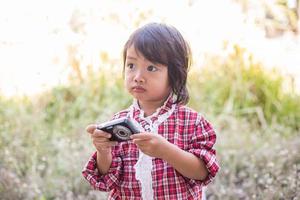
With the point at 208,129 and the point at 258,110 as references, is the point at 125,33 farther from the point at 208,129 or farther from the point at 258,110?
the point at 208,129

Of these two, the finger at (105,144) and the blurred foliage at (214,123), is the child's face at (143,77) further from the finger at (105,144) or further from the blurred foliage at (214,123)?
the blurred foliage at (214,123)

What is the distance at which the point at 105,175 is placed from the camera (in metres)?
2.17

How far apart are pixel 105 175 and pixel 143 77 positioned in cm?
38

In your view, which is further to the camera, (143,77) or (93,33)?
(93,33)

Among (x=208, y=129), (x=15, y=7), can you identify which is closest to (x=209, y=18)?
(x=15, y=7)

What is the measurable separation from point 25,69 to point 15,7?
0.54 m

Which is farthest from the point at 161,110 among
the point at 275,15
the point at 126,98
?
the point at 275,15

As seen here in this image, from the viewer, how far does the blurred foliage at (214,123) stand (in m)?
3.47

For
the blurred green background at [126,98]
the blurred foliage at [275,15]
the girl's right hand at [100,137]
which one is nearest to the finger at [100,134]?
the girl's right hand at [100,137]

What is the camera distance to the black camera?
75.3 inches

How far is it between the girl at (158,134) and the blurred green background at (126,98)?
3.95ft

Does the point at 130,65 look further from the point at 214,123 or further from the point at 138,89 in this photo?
the point at 214,123

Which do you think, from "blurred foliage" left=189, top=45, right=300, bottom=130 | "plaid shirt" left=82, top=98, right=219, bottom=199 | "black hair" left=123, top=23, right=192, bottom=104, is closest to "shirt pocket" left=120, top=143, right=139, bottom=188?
"plaid shirt" left=82, top=98, right=219, bottom=199

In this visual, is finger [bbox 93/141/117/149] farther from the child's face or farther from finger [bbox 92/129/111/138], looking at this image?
the child's face
